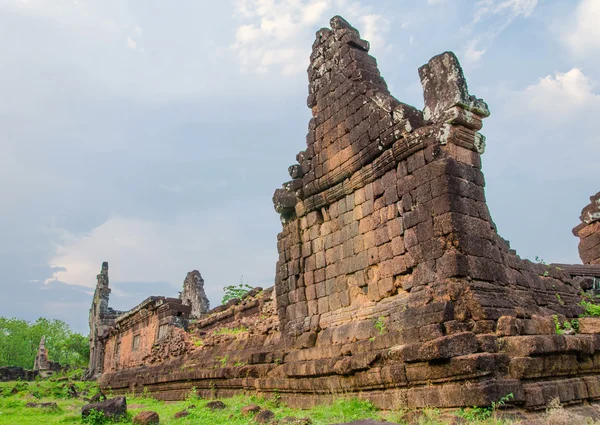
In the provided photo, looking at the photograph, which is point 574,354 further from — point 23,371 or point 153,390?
point 23,371

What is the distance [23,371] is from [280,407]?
88.6 feet

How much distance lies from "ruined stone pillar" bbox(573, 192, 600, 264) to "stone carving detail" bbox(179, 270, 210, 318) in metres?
14.5

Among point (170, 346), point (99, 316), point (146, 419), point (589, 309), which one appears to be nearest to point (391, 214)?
point (589, 309)

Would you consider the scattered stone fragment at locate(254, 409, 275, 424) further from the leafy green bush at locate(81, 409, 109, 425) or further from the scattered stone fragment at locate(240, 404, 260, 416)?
the leafy green bush at locate(81, 409, 109, 425)

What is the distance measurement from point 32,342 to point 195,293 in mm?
42285

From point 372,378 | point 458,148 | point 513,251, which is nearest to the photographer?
point 372,378

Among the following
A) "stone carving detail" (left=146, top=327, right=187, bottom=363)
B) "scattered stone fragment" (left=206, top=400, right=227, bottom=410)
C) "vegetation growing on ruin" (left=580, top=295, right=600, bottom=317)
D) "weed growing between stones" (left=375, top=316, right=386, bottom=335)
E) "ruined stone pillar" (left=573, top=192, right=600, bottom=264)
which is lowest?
"scattered stone fragment" (left=206, top=400, right=227, bottom=410)

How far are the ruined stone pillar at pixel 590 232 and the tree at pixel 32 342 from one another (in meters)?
48.1

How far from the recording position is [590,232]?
14.6 m

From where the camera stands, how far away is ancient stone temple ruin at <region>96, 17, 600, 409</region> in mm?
5969

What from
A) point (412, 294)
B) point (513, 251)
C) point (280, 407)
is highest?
point (513, 251)

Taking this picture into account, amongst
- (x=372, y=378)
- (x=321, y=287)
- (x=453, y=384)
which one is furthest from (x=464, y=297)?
(x=321, y=287)

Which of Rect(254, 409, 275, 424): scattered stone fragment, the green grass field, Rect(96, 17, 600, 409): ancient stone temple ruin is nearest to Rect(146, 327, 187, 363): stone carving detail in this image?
the green grass field

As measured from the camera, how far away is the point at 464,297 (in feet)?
20.9
